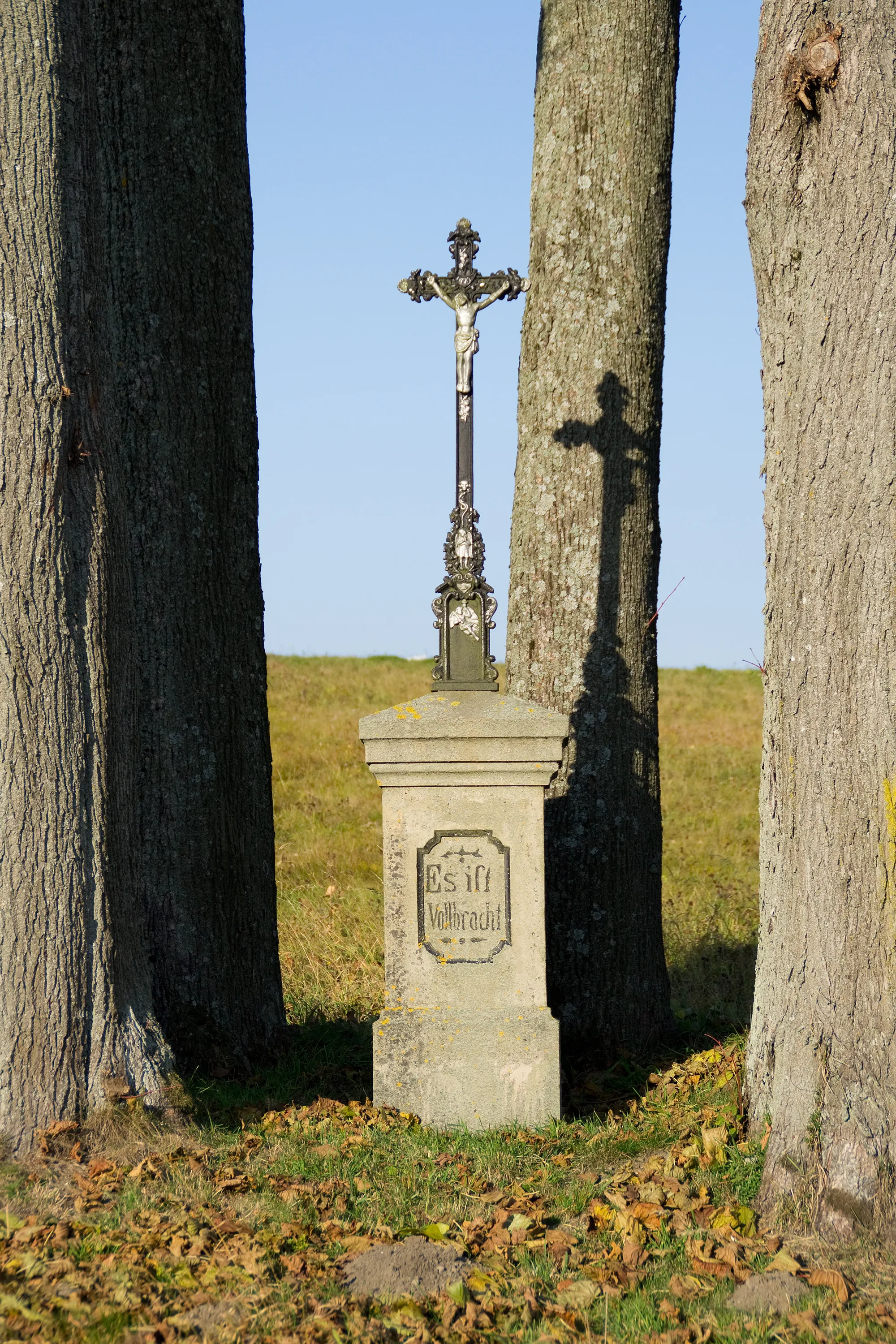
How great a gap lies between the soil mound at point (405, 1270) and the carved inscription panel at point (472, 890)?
162 centimetres

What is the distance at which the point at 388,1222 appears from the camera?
438 centimetres

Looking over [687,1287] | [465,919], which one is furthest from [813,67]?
[687,1287]

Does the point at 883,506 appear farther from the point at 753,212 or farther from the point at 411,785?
the point at 411,785

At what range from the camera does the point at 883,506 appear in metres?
4.36

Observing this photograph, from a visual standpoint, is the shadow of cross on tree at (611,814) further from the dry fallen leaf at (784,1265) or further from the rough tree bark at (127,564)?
the dry fallen leaf at (784,1265)

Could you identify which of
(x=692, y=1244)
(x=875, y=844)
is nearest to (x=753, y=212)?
(x=875, y=844)

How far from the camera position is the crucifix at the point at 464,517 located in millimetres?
5633

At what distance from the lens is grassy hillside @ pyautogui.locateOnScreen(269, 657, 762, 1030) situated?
27.4ft

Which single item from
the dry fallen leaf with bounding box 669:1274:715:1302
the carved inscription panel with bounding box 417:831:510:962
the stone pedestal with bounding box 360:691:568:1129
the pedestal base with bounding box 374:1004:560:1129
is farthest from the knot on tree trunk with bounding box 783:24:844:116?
the dry fallen leaf with bounding box 669:1274:715:1302

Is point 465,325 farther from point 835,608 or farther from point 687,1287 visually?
point 687,1287

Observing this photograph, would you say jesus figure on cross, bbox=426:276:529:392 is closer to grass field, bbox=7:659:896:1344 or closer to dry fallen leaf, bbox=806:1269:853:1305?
grass field, bbox=7:659:896:1344

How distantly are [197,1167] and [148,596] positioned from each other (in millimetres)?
2748

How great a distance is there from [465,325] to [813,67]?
1.95 metres

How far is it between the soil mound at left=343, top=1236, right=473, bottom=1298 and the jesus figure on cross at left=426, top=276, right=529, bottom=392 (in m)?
3.81
